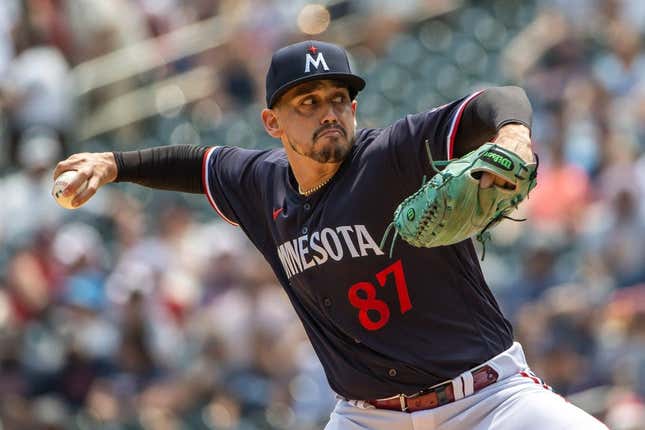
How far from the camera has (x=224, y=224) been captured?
9891 mm

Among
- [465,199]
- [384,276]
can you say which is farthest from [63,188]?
[465,199]

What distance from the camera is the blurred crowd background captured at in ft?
27.0

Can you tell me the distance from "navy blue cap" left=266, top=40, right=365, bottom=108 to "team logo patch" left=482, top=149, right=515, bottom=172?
1047mm

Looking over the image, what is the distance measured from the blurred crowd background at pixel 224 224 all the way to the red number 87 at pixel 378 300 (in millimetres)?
3348

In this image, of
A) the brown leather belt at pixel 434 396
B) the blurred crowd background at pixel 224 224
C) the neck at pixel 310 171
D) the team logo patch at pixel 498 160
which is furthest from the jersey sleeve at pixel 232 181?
the blurred crowd background at pixel 224 224

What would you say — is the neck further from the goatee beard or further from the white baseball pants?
the white baseball pants

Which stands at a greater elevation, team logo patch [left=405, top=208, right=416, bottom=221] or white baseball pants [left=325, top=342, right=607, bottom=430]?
team logo patch [left=405, top=208, right=416, bottom=221]

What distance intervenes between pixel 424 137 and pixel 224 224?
5.85 metres

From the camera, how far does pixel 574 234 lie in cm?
860

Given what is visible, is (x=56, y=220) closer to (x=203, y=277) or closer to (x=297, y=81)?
(x=203, y=277)

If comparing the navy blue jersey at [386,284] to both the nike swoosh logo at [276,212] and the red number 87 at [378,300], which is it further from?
the nike swoosh logo at [276,212]

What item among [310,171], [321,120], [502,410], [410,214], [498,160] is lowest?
[502,410]

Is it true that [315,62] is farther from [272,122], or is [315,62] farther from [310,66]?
[272,122]

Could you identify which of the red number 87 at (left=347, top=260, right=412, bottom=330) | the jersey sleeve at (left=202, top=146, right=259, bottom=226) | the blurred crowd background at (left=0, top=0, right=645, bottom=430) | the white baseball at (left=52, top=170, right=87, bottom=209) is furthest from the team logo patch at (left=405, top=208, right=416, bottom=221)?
the blurred crowd background at (left=0, top=0, right=645, bottom=430)
